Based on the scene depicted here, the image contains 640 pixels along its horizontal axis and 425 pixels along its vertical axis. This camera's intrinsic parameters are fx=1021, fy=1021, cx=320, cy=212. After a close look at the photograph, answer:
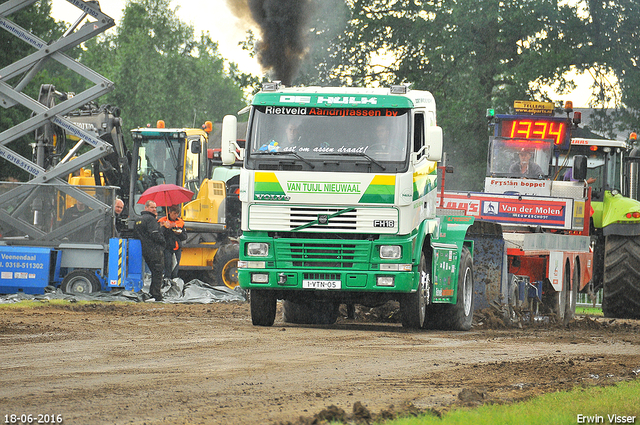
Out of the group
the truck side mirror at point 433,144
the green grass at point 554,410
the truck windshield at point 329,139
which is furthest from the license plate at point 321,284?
the green grass at point 554,410

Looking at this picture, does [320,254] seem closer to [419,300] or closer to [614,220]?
[419,300]

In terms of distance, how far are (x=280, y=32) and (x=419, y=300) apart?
8.69 meters

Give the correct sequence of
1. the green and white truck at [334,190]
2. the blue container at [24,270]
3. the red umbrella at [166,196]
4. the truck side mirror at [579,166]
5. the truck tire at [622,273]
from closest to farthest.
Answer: the green and white truck at [334,190], the truck side mirror at [579,166], the truck tire at [622,273], the blue container at [24,270], the red umbrella at [166,196]

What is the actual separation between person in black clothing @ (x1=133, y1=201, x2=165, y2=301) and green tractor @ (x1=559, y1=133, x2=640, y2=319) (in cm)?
809

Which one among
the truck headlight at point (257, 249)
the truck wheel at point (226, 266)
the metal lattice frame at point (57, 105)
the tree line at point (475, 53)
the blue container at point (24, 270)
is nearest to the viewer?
the truck headlight at point (257, 249)

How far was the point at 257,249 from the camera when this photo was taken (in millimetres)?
13328

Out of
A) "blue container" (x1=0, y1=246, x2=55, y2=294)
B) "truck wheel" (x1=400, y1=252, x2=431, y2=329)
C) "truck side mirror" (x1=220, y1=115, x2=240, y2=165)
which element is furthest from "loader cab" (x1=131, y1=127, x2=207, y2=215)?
"truck wheel" (x1=400, y1=252, x2=431, y2=329)

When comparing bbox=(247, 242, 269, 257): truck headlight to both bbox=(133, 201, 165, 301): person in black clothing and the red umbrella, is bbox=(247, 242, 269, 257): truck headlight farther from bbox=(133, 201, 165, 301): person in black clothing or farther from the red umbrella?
the red umbrella

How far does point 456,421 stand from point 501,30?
1149 inches

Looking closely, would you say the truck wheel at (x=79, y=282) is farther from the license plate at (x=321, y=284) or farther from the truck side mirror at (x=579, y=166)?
the truck side mirror at (x=579, y=166)

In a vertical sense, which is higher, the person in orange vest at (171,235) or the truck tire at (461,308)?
the person in orange vest at (171,235)

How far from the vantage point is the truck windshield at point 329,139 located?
42.6 feet

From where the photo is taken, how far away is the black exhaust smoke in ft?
67.2

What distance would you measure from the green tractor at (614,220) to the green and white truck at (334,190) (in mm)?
6571
